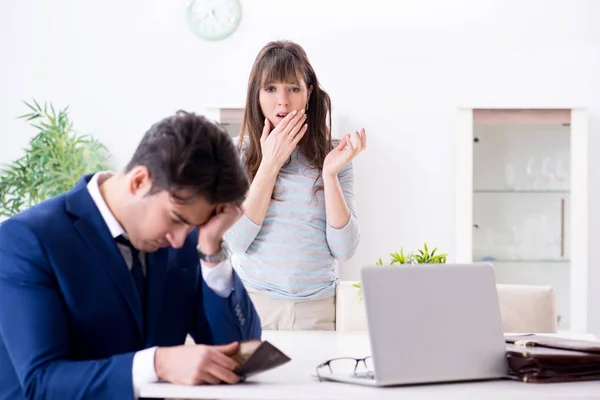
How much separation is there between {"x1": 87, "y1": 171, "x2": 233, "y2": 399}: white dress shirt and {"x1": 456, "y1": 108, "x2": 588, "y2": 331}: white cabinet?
3231mm

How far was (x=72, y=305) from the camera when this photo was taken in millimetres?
1625

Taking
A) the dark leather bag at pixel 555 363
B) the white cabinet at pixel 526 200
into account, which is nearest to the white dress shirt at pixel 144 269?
the dark leather bag at pixel 555 363

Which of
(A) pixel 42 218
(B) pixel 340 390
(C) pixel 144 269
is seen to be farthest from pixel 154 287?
(B) pixel 340 390

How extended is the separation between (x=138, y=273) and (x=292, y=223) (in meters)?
0.98

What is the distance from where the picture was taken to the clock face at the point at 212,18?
542 cm

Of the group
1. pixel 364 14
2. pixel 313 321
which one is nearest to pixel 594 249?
pixel 364 14

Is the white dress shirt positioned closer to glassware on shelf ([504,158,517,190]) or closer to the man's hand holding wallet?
the man's hand holding wallet

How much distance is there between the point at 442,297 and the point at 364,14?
13.1ft

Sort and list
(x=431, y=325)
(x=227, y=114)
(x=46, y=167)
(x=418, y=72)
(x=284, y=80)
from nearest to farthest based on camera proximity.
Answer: (x=431, y=325) < (x=284, y=80) < (x=227, y=114) < (x=46, y=167) < (x=418, y=72)

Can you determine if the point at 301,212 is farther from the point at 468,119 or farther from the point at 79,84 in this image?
the point at 79,84

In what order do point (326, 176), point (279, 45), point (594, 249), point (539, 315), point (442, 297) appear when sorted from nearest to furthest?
point (442, 297) < point (326, 176) < point (279, 45) < point (539, 315) < point (594, 249)

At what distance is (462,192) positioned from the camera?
4996mm

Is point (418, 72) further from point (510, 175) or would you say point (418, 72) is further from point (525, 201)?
point (525, 201)

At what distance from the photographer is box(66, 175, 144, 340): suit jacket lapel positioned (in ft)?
5.47
